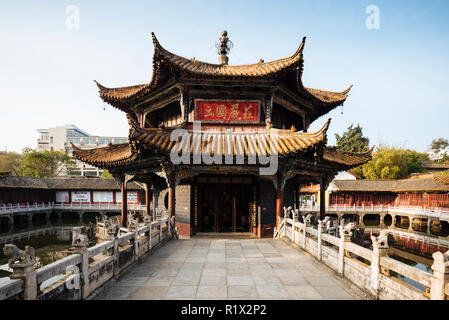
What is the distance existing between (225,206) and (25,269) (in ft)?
32.2

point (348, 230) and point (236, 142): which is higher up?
point (236, 142)

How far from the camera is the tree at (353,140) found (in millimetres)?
59481

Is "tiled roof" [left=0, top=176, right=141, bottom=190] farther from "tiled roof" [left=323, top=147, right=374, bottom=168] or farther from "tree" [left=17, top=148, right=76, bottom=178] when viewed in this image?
"tiled roof" [left=323, top=147, right=374, bottom=168]

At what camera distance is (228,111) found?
11336mm

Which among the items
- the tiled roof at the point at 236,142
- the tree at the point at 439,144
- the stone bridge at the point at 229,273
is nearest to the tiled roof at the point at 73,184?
the tiled roof at the point at 236,142

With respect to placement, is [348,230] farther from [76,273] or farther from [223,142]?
[76,273]

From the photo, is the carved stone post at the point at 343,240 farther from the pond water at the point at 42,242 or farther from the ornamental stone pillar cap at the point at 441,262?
the pond water at the point at 42,242

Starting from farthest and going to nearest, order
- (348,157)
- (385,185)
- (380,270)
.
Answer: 1. (385,185)
2. (348,157)
3. (380,270)

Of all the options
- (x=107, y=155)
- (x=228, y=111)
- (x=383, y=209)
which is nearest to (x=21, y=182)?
(x=107, y=155)

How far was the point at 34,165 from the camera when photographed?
41000 millimetres

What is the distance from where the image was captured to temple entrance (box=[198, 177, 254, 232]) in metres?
12.4

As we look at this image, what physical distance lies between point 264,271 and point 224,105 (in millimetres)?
7688

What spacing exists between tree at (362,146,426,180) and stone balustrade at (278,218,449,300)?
4295 cm

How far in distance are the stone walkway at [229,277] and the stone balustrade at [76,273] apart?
328 mm
